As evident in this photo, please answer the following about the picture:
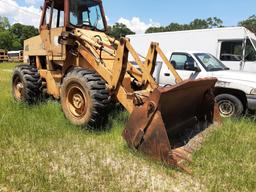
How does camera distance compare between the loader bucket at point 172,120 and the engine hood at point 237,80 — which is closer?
the loader bucket at point 172,120

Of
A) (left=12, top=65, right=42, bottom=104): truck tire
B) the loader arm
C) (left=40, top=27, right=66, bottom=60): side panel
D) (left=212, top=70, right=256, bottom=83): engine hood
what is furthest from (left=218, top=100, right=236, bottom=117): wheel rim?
(left=12, top=65, right=42, bottom=104): truck tire

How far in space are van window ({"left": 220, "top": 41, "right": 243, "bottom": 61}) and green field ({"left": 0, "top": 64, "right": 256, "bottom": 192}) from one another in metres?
6.07

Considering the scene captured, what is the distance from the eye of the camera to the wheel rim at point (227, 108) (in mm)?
7621

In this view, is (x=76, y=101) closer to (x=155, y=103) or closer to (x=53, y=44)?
(x=53, y=44)

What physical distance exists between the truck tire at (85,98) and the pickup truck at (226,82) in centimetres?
338

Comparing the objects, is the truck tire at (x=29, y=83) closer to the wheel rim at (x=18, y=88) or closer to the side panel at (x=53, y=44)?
the wheel rim at (x=18, y=88)

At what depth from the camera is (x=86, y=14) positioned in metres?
7.33

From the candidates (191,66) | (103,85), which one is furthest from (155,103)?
(191,66)

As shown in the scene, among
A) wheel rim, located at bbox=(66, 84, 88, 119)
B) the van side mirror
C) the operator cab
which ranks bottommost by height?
wheel rim, located at bbox=(66, 84, 88, 119)

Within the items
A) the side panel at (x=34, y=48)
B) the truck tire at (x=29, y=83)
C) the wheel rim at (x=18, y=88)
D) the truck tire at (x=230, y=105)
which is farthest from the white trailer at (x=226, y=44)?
the wheel rim at (x=18, y=88)

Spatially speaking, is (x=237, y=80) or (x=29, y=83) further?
(x=237, y=80)

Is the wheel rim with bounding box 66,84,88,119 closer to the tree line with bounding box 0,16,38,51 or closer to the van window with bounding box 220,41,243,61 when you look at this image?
the van window with bounding box 220,41,243,61

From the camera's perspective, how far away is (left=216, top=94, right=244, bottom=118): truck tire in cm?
755

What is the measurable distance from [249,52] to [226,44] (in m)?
0.89
